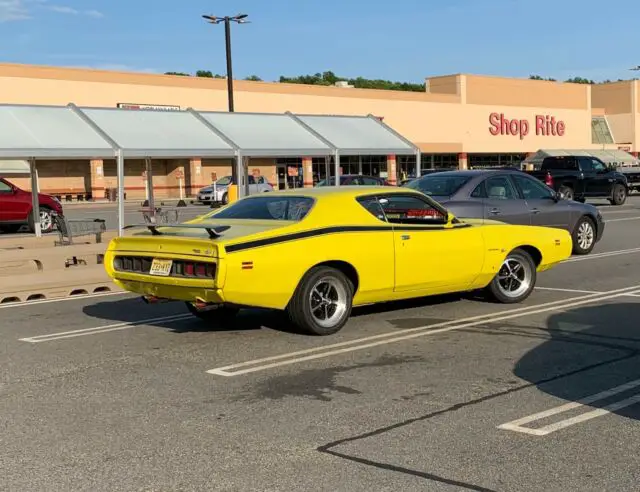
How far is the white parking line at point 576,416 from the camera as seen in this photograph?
5383 mm

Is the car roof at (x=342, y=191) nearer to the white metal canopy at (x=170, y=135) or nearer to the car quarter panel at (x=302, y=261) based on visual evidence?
the car quarter panel at (x=302, y=261)

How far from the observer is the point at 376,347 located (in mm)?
8008

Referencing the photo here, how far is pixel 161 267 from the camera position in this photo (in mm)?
8266

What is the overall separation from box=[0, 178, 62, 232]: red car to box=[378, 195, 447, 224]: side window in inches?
621

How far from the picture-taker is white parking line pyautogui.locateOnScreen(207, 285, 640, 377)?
730cm

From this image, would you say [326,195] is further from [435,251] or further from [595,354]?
[595,354]

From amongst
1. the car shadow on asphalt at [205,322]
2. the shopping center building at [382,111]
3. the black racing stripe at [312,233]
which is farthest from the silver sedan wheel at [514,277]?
the shopping center building at [382,111]

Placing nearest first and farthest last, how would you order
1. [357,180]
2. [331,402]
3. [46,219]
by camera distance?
[331,402] → [46,219] → [357,180]

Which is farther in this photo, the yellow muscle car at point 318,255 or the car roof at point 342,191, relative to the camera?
the car roof at point 342,191

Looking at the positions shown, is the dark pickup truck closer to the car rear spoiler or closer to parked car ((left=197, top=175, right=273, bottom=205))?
parked car ((left=197, top=175, right=273, bottom=205))

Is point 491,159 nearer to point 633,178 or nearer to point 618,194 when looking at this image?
point 633,178

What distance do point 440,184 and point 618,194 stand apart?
20.2m

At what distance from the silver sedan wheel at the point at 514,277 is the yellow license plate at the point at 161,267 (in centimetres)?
427

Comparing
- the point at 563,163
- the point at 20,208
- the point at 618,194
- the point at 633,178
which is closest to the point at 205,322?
the point at 20,208
